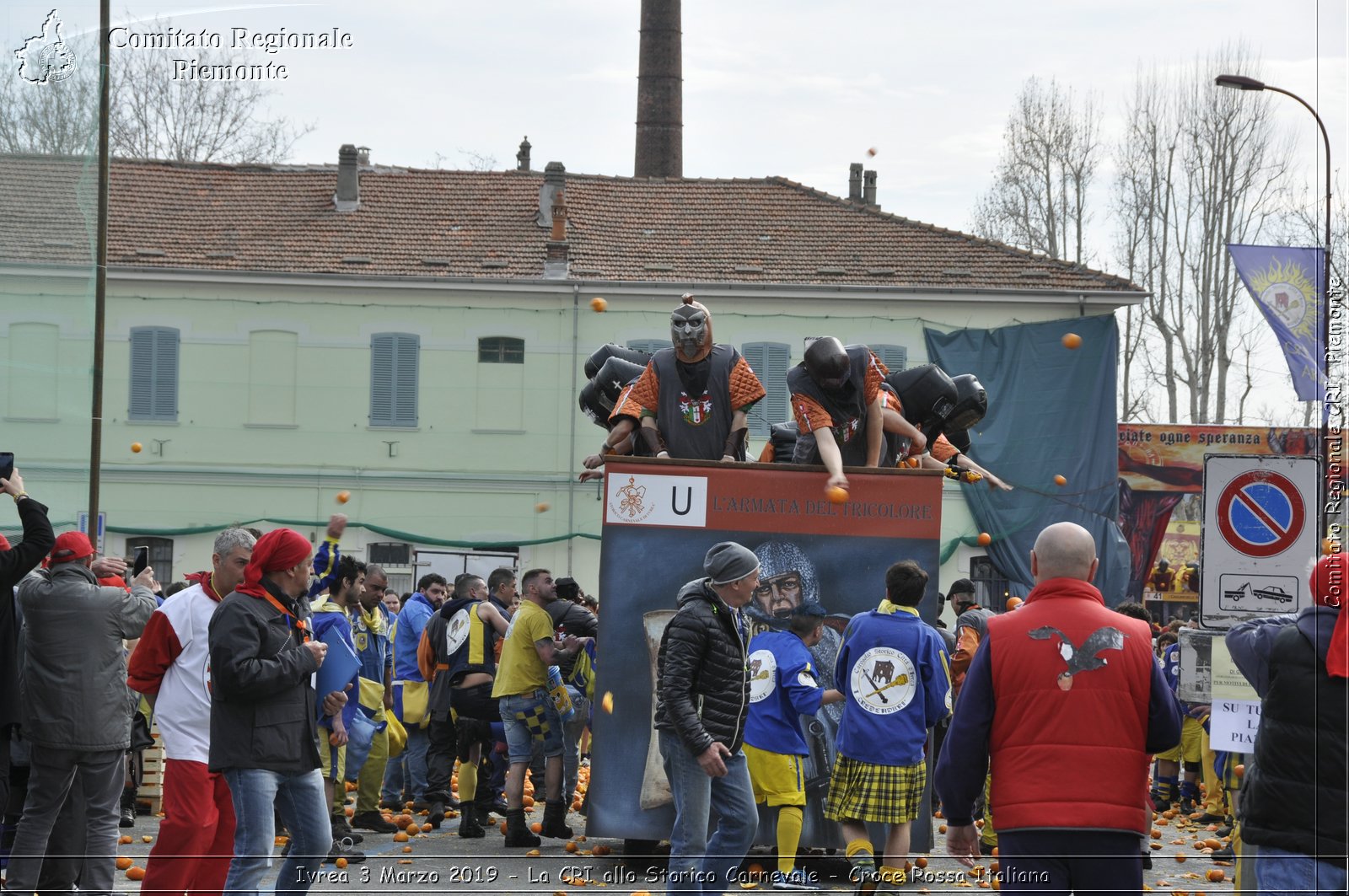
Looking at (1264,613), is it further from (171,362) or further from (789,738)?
(171,362)

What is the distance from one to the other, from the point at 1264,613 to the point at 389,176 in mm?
31211

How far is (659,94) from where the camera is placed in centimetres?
4803

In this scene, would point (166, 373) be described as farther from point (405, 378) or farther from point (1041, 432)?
point (1041, 432)

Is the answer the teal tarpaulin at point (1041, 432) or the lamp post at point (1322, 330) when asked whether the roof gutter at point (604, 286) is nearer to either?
the teal tarpaulin at point (1041, 432)

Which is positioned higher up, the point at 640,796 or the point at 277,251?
the point at 277,251

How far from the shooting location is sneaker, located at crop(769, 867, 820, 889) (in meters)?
9.46

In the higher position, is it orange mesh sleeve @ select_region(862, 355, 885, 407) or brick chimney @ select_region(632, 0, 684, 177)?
brick chimney @ select_region(632, 0, 684, 177)

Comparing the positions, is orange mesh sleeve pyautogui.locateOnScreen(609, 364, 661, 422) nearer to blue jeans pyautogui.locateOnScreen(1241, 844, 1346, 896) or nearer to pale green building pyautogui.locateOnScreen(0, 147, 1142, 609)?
blue jeans pyautogui.locateOnScreen(1241, 844, 1346, 896)

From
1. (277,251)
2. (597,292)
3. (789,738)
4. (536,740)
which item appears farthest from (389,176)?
(789,738)

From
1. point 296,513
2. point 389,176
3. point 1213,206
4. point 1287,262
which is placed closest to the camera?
point 1287,262

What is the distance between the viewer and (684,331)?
10.1m

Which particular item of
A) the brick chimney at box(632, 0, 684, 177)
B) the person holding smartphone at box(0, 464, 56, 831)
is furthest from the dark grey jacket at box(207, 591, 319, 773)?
the brick chimney at box(632, 0, 684, 177)

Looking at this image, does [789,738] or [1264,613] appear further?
[789,738]

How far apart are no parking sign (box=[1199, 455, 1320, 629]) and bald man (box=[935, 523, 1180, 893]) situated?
78.9 inches
